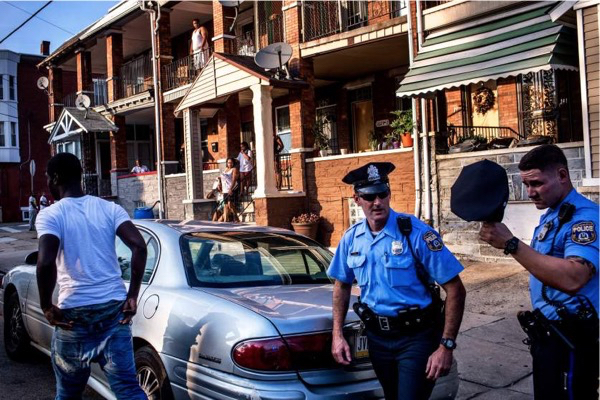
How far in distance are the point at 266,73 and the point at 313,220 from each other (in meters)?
3.59

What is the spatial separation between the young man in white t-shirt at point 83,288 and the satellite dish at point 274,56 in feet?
32.9

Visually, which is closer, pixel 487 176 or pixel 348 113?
pixel 487 176

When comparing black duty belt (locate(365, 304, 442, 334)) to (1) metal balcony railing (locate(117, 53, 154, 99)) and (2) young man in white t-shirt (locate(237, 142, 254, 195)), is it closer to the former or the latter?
(2) young man in white t-shirt (locate(237, 142, 254, 195))

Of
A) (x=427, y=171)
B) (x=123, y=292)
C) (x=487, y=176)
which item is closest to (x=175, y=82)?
(x=427, y=171)

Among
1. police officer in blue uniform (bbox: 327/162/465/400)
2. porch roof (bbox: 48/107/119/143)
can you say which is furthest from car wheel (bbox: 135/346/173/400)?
porch roof (bbox: 48/107/119/143)

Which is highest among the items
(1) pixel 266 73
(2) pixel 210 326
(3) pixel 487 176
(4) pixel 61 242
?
(1) pixel 266 73

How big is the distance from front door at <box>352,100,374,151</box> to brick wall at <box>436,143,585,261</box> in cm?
543

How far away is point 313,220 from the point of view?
1297 centimetres

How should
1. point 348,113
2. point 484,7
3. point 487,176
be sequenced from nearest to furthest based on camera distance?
point 487,176
point 484,7
point 348,113

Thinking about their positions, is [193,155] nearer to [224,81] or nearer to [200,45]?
[224,81]

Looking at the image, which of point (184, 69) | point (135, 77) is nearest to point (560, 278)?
point (184, 69)

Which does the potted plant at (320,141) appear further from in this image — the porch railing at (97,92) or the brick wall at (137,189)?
the porch railing at (97,92)

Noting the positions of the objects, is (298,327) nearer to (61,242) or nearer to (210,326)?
(210,326)

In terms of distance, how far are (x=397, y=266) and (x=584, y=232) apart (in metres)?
0.89
